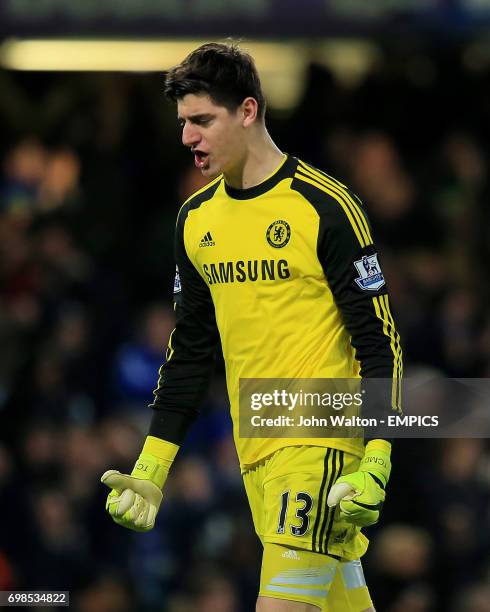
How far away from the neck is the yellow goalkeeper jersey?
0.03 metres

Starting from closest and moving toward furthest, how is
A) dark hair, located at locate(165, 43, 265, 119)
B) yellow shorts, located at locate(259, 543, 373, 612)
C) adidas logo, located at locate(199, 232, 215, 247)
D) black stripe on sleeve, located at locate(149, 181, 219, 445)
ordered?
yellow shorts, located at locate(259, 543, 373, 612), dark hair, located at locate(165, 43, 265, 119), adidas logo, located at locate(199, 232, 215, 247), black stripe on sleeve, located at locate(149, 181, 219, 445)

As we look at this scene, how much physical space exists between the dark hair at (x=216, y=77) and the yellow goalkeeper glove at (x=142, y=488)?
1.15 meters

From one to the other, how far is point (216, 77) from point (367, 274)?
766 mm

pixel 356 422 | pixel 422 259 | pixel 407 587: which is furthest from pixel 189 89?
pixel 422 259

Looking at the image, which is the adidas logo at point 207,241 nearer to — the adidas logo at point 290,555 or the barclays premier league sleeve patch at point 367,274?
the barclays premier league sleeve patch at point 367,274

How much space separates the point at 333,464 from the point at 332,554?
274 millimetres

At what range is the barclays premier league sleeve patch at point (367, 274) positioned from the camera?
14.9 ft

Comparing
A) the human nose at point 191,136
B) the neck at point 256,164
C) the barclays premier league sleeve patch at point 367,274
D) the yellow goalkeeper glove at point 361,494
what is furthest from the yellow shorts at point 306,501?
the human nose at point 191,136

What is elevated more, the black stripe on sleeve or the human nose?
the human nose

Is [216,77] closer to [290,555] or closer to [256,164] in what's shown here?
[256,164]

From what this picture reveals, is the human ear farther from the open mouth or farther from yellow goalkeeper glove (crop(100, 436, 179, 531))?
yellow goalkeeper glove (crop(100, 436, 179, 531))

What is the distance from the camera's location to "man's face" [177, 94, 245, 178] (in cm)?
464

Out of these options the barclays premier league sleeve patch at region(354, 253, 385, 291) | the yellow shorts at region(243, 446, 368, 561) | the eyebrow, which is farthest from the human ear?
the yellow shorts at region(243, 446, 368, 561)

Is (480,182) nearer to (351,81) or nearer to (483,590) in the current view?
(351,81)
